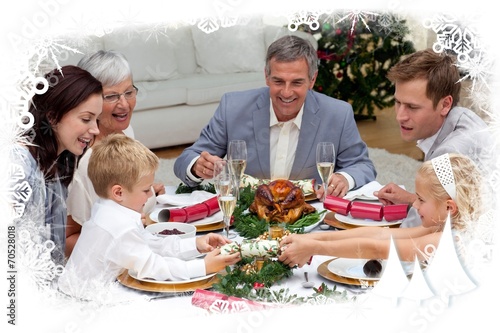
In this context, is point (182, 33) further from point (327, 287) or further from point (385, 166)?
point (327, 287)

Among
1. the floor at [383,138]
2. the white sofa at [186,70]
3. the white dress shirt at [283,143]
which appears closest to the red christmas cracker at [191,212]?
the white dress shirt at [283,143]

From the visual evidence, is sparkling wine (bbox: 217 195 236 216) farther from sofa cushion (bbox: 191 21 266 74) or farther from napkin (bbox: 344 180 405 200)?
sofa cushion (bbox: 191 21 266 74)

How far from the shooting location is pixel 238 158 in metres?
2.29

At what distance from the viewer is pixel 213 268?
169 cm

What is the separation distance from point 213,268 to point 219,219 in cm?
42

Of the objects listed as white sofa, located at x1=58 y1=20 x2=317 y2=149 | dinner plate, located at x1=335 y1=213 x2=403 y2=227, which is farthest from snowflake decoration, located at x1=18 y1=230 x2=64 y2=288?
white sofa, located at x1=58 y1=20 x2=317 y2=149

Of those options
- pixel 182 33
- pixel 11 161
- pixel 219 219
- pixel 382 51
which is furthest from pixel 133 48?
pixel 11 161

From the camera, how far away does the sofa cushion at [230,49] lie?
4.56 m

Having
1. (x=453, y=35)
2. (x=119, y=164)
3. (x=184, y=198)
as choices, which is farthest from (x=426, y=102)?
(x=119, y=164)

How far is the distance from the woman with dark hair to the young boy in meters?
0.11

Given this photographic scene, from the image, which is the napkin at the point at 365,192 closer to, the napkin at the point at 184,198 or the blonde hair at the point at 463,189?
the napkin at the point at 184,198

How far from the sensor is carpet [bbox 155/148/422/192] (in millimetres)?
4730

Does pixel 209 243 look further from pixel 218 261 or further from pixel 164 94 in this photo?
pixel 164 94

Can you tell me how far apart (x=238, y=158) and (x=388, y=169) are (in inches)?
114
